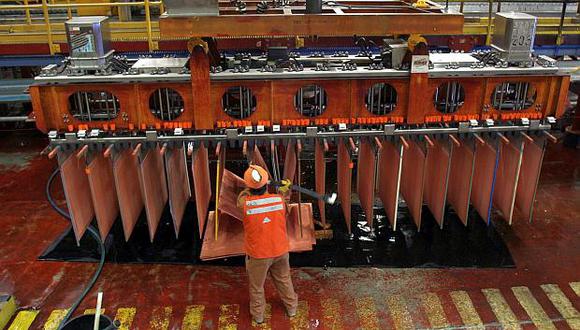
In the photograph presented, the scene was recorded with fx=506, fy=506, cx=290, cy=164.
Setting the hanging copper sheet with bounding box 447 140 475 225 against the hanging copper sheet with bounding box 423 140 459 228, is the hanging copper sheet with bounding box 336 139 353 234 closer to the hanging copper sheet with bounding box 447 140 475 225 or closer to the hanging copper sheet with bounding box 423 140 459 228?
the hanging copper sheet with bounding box 423 140 459 228

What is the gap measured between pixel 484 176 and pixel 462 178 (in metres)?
0.27

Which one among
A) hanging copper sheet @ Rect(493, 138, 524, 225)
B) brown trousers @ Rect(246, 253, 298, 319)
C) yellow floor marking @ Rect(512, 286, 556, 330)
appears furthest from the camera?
hanging copper sheet @ Rect(493, 138, 524, 225)

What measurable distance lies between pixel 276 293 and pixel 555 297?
2.99 metres

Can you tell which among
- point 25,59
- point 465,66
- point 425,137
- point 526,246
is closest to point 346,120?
point 425,137

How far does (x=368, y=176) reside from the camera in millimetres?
6293

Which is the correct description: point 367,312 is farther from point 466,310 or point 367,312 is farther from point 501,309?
point 501,309

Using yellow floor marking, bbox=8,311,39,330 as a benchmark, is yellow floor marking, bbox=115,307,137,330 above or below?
below

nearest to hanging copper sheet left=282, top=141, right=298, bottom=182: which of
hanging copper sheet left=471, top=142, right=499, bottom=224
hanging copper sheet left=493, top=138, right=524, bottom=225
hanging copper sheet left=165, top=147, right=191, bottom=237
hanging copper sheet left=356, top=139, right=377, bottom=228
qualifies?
hanging copper sheet left=356, top=139, right=377, bottom=228

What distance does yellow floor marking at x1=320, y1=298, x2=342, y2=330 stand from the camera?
5.07 m

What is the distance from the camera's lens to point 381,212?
23.7 feet

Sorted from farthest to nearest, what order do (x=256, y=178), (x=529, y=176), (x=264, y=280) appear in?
(x=529, y=176), (x=264, y=280), (x=256, y=178)

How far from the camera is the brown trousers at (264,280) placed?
4.91 m

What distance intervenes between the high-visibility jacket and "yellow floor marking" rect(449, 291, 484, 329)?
2017 millimetres

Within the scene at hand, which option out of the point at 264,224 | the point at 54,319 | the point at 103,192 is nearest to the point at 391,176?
the point at 264,224
